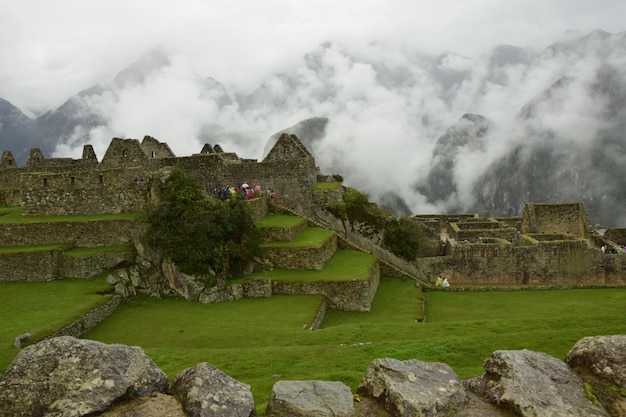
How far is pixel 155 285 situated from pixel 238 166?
30.9 ft

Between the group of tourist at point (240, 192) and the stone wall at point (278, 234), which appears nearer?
the stone wall at point (278, 234)

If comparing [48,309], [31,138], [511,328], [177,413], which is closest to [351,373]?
[177,413]

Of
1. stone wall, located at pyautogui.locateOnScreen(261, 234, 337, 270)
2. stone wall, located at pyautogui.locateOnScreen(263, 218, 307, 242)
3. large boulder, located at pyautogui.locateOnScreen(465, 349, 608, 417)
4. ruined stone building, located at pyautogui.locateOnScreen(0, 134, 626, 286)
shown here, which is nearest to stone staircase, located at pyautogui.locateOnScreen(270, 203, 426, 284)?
ruined stone building, located at pyautogui.locateOnScreen(0, 134, 626, 286)

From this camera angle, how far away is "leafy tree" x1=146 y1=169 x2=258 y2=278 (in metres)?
19.9

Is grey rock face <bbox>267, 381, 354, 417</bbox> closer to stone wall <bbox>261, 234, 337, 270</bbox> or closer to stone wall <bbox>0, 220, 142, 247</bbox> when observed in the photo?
stone wall <bbox>261, 234, 337, 270</bbox>

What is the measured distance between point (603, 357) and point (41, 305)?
17121 mm

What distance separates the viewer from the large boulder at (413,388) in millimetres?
5543

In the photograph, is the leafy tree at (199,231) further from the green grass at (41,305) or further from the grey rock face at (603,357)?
the grey rock face at (603,357)

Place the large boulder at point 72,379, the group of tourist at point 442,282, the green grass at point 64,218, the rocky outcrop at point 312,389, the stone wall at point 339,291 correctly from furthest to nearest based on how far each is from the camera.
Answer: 1. the group of tourist at point 442,282
2. the green grass at point 64,218
3. the stone wall at point 339,291
4. the rocky outcrop at point 312,389
5. the large boulder at point 72,379

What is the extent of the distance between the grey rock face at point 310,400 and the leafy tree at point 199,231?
567 inches

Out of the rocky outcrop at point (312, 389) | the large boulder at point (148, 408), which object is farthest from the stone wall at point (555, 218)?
the large boulder at point (148, 408)

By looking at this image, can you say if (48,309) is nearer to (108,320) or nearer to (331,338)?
(108,320)

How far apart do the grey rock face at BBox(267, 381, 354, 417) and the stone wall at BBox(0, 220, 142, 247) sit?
58.2ft

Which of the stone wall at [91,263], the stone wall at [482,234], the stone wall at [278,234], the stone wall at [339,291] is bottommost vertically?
the stone wall at [339,291]
